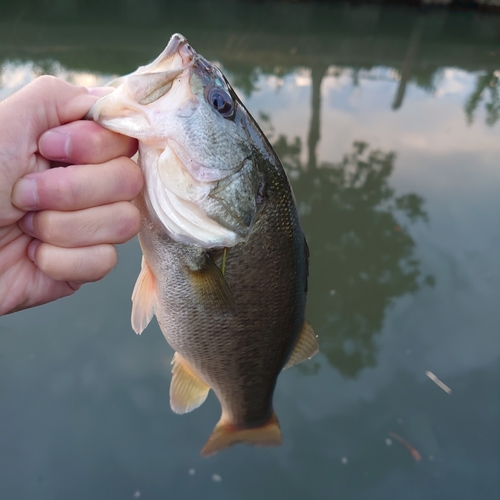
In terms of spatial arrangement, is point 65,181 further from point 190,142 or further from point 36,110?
point 190,142

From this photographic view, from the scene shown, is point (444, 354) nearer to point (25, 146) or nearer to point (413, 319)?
point (413, 319)

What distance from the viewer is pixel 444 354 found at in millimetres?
2719

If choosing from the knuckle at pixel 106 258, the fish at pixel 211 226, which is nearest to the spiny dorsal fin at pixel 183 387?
the fish at pixel 211 226

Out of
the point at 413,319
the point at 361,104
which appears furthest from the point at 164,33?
the point at 413,319

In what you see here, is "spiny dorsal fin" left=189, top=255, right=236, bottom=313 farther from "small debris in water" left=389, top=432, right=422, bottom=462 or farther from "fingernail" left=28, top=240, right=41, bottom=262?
"small debris in water" left=389, top=432, right=422, bottom=462

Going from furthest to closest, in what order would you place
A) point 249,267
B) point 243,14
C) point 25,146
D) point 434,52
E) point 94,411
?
point 243,14
point 434,52
point 94,411
point 249,267
point 25,146

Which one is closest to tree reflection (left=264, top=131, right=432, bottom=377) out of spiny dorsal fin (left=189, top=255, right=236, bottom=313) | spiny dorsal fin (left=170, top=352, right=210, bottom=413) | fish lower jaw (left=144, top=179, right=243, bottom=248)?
spiny dorsal fin (left=170, top=352, right=210, bottom=413)

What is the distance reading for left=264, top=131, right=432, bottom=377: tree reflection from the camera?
9.45 feet

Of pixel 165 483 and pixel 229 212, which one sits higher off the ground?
pixel 229 212

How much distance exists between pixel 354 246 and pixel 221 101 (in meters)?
2.68

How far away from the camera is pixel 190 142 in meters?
0.99

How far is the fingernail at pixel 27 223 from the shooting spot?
979mm

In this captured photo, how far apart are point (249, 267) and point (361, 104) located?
5.34 meters

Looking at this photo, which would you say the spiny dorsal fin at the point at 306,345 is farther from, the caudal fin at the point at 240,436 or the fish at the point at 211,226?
the caudal fin at the point at 240,436
